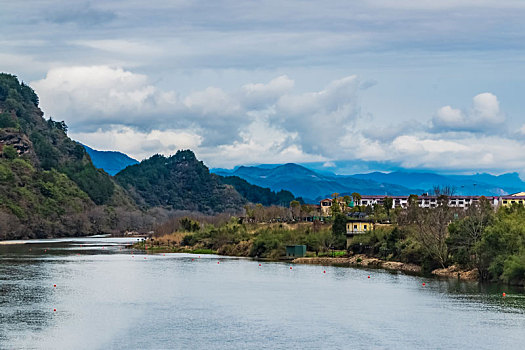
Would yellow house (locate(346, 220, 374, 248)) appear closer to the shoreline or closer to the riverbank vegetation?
the riverbank vegetation

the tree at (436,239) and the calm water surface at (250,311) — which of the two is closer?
the calm water surface at (250,311)

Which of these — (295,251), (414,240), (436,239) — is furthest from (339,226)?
(436,239)

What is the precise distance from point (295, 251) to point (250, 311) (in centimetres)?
6411

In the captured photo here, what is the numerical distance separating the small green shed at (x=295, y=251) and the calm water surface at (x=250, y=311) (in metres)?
27.4

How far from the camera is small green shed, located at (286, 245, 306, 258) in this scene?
A: 12664 cm

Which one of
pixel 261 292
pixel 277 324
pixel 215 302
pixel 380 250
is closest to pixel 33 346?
pixel 277 324

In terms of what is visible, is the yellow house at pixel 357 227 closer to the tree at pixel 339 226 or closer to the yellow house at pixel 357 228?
the yellow house at pixel 357 228

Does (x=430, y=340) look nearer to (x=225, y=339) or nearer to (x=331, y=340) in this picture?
(x=331, y=340)

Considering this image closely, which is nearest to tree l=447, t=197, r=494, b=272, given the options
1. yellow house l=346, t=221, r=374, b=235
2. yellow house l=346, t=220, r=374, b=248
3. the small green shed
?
yellow house l=346, t=220, r=374, b=248

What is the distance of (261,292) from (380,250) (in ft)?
142

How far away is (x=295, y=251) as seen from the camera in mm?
127875

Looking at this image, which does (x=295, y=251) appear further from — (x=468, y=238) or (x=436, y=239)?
(x=468, y=238)

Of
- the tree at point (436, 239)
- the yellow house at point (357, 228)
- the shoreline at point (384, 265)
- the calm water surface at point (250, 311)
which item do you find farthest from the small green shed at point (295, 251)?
the calm water surface at point (250, 311)

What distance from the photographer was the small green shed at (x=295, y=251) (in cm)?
12664
